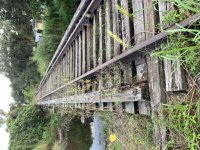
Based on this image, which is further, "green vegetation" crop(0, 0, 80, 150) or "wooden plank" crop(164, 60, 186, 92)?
"green vegetation" crop(0, 0, 80, 150)

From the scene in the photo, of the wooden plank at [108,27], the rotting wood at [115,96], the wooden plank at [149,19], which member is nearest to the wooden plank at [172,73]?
the wooden plank at [149,19]

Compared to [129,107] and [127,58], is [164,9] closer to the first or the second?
[127,58]

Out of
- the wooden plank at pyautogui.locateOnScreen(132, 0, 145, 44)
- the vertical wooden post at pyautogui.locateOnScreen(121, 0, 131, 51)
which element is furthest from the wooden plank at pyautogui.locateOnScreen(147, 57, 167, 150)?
the vertical wooden post at pyautogui.locateOnScreen(121, 0, 131, 51)

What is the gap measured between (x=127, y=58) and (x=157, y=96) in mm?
812

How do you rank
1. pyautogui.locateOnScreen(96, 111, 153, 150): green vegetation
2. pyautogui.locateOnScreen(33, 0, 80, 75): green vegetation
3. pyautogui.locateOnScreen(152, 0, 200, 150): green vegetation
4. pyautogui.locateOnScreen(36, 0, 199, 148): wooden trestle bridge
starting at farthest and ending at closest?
1. pyautogui.locateOnScreen(33, 0, 80, 75): green vegetation
2. pyautogui.locateOnScreen(96, 111, 153, 150): green vegetation
3. pyautogui.locateOnScreen(36, 0, 199, 148): wooden trestle bridge
4. pyautogui.locateOnScreen(152, 0, 200, 150): green vegetation

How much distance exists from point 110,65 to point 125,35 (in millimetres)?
427

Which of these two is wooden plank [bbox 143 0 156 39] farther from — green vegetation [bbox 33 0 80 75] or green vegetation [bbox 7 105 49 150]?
green vegetation [bbox 7 105 49 150]

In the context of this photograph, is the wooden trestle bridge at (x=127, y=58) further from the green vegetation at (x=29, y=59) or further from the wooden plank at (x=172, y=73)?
the green vegetation at (x=29, y=59)

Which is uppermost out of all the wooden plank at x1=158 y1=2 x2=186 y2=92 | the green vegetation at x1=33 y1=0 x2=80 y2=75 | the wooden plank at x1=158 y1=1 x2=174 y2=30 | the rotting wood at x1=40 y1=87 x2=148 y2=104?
the green vegetation at x1=33 y1=0 x2=80 y2=75

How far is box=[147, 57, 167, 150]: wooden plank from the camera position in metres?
2.56

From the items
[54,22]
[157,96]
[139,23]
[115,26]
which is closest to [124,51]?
[139,23]

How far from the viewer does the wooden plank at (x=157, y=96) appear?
256 cm

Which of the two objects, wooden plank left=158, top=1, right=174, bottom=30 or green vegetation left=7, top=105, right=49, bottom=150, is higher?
wooden plank left=158, top=1, right=174, bottom=30

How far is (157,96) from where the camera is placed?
266 centimetres
